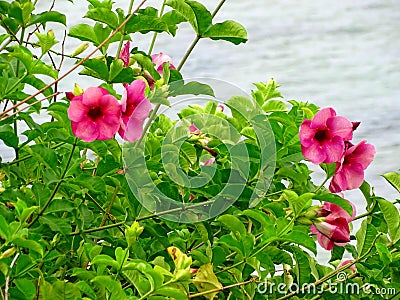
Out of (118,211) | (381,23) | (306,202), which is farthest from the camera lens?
(381,23)

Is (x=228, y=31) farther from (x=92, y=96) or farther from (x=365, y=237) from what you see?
(x=365, y=237)

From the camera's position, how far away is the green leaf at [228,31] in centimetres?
93

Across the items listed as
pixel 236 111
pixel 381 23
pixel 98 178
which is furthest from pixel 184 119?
pixel 381 23

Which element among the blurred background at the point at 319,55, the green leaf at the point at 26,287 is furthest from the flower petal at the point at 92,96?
the blurred background at the point at 319,55

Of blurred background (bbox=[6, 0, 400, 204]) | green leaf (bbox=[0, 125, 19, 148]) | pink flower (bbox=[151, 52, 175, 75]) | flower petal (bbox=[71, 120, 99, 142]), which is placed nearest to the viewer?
flower petal (bbox=[71, 120, 99, 142])

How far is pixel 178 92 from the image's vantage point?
0.92 m

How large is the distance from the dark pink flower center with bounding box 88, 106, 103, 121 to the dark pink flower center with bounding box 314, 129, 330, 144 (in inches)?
9.3

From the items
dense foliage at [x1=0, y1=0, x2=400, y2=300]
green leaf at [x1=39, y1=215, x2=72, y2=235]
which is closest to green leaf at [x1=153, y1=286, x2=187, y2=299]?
dense foliage at [x1=0, y1=0, x2=400, y2=300]

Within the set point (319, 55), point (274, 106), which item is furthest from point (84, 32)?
point (319, 55)

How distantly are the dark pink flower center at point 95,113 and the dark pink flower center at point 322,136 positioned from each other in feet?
0.77

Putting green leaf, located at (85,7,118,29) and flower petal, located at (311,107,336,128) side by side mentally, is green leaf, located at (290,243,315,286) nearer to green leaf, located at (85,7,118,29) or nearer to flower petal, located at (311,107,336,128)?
flower petal, located at (311,107,336,128)

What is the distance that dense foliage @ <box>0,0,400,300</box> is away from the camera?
0.89 metres

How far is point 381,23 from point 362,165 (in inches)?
122

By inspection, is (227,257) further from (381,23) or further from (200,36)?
(381,23)
